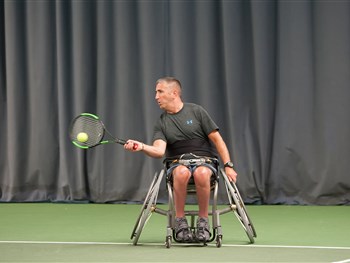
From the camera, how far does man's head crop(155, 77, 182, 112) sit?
5.39m

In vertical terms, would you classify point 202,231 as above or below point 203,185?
below

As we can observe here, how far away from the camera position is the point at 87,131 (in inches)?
206

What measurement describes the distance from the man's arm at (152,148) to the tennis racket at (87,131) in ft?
0.53

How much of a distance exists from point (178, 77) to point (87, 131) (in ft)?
10.3

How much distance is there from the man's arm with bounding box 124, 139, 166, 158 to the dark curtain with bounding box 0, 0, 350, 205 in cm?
292

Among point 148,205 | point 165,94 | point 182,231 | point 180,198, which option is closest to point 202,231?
point 182,231

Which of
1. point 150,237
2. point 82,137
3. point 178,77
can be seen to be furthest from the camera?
point 178,77

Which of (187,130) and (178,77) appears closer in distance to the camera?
(187,130)

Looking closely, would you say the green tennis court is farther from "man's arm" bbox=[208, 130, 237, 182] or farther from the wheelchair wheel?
"man's arm" bbox=[208, 130, 237, 182]

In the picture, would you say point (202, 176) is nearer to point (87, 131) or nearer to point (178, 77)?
point (87, 131)

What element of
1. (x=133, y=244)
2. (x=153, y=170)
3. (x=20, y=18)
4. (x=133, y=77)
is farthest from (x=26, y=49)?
(x=133, y=244)

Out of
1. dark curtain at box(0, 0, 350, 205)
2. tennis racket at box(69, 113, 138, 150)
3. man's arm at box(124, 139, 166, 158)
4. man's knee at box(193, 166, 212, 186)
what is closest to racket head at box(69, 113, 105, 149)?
tennis racket at box(69, 113, 138, 150)

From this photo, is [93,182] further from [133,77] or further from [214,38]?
[214,38]


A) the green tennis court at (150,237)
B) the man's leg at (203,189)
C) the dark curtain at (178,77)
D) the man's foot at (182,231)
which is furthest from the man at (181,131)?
the dark curtain at (178,77)
